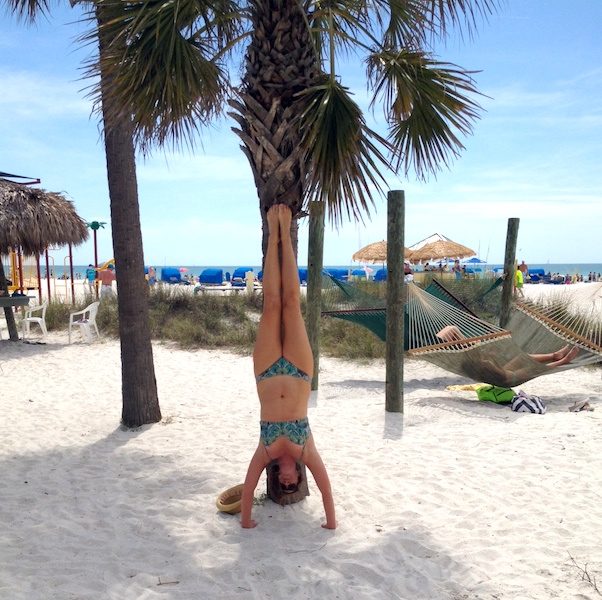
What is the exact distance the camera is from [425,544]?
288cm

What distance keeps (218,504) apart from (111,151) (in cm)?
307

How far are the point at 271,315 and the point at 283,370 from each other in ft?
1.00

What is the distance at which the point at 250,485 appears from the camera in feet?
9.78

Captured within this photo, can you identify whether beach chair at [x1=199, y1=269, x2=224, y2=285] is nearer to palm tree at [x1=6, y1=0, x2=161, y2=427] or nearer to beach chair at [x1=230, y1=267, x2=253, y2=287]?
beach chair at [x1=230, y1=267, x2=253, y2=287]

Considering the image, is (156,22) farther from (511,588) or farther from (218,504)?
(511,588)

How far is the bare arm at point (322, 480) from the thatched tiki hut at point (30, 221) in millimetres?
7982

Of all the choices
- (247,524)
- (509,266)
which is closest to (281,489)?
(247,524)

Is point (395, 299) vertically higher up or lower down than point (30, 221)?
lower down

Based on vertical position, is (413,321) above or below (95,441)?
above

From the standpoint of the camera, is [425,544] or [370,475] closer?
[425,544]

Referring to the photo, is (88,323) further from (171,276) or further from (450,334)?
(171,276)

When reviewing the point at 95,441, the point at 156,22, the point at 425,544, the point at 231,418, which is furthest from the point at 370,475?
the point at 156,22

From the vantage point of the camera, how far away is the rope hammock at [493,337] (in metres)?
5.47

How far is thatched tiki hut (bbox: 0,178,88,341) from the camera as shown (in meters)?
9.41
